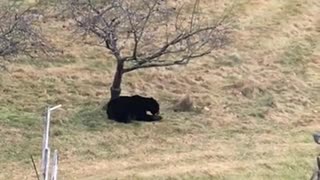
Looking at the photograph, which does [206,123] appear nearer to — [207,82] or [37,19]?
[207,82]

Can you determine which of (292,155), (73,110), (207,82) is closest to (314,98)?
(207,82)

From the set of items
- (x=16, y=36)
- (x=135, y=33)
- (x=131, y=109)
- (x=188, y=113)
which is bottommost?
(x=188, y=113)

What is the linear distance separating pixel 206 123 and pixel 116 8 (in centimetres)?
340

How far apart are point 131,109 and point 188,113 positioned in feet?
5.20

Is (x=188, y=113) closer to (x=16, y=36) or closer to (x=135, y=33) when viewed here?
(x=135, y=33)

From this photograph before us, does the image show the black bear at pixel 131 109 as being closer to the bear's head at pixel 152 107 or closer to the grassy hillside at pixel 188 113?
the bear's head at pixel 152 107

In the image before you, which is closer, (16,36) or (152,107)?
(16,36)

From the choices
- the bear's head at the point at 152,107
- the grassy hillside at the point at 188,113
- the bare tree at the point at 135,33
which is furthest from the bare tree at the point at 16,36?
the bear's head at the point at 152,107

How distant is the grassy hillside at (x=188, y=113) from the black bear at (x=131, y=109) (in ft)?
0.88

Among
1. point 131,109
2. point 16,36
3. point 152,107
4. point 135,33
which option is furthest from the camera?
point 152,107

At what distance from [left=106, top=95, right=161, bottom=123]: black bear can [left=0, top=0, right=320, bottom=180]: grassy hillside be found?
268 millimetres

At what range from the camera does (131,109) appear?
1923 centimetres

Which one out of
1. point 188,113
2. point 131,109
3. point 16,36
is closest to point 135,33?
point 131,109

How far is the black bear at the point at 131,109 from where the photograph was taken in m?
19.2
